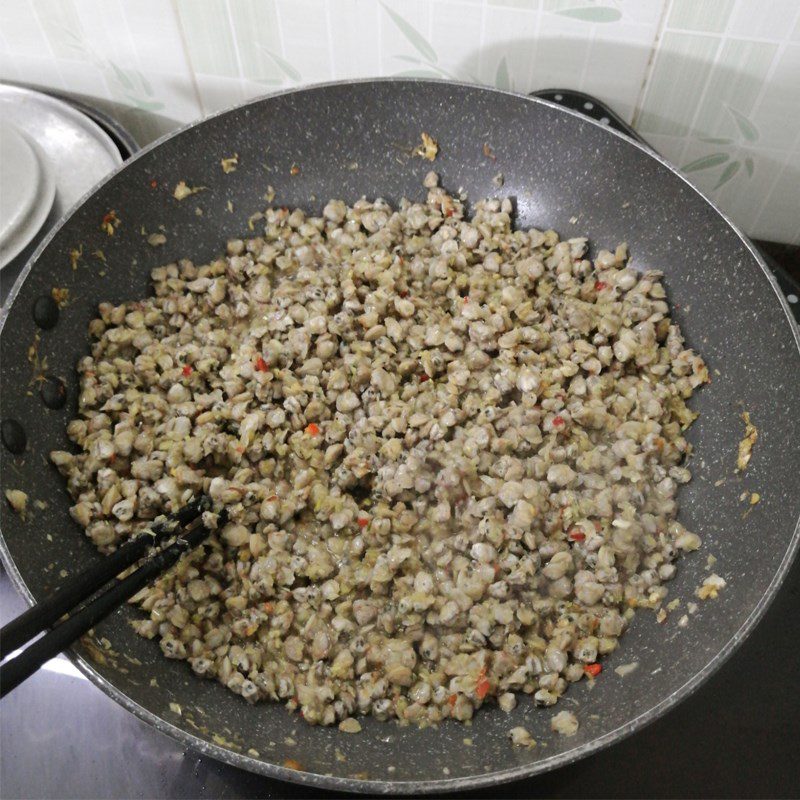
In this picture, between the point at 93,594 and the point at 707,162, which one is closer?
the point at 93,594

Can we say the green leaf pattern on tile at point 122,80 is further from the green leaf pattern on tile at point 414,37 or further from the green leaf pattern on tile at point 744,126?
the green leaf pattern on tile at point 744,126

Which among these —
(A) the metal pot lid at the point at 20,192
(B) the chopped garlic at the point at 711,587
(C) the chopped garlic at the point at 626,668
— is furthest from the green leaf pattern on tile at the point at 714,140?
(A) the metal pot lid at the point at 20,192

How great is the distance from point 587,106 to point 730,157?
0.28 metres

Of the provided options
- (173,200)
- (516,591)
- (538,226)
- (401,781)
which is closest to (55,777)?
(401,781)

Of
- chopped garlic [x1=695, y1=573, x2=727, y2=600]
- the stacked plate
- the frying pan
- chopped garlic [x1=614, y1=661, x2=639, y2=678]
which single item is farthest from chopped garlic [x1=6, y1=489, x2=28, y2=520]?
chopped garlic [x1=695, y1=573, x2=727, y2=600]

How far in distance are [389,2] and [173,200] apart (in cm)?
49

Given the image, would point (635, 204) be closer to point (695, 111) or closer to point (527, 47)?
point (695, 111)

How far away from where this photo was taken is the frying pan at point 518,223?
2.98 feet

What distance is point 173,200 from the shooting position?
4.25 ft

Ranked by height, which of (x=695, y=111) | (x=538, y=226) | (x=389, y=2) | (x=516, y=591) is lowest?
(x=516, y=591)

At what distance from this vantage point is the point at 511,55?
1261mm

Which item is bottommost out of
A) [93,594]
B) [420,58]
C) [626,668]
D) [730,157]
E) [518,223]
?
[626,668]

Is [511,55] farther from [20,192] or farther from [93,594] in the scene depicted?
[93,594]

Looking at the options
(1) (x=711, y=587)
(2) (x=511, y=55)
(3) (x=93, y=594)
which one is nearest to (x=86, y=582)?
(3) (x=93, y=594)
